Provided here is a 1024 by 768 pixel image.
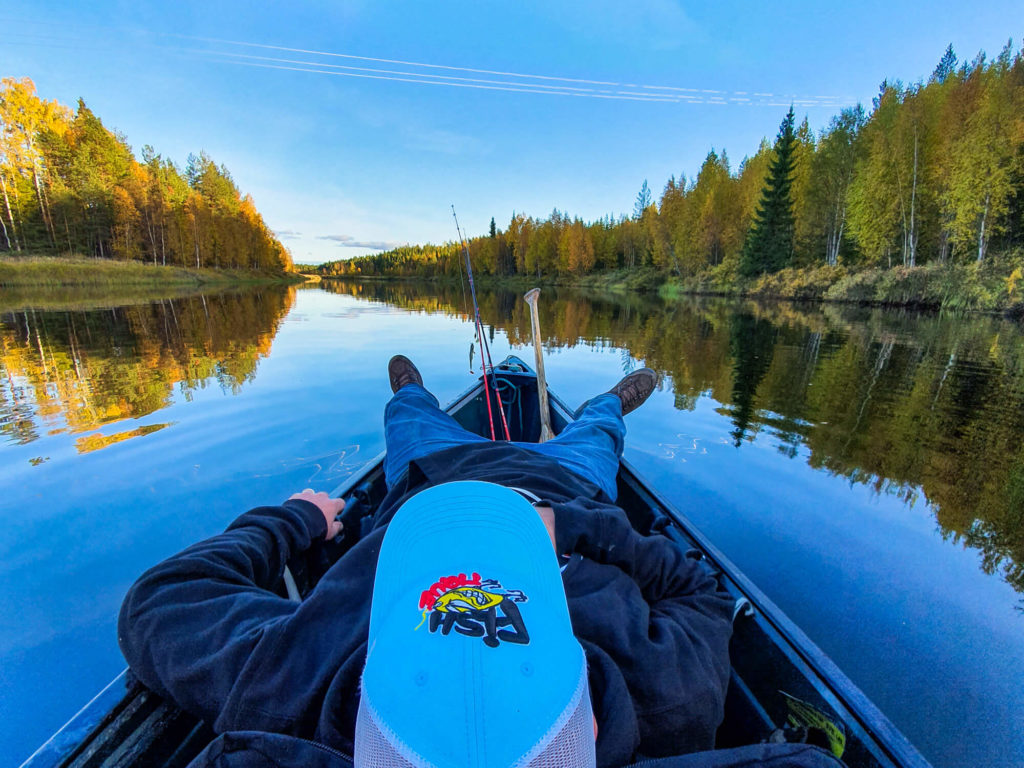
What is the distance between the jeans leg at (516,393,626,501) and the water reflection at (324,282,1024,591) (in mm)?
2903

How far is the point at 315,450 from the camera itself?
4977 mm

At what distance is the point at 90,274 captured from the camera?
28141 millimetres

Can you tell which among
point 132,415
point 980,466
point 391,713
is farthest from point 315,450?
point 980,466

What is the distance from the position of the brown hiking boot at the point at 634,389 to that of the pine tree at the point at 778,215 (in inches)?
1225

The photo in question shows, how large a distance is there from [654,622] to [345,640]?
0.74 meters

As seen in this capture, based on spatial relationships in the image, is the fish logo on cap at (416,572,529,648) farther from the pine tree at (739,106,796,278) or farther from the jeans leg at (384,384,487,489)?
the pine tree at (739,106,796,278)

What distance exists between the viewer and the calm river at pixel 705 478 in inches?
89.2

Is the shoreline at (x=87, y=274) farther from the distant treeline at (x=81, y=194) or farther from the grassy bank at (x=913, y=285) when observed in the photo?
the grassy bank at (x=913, y=285)

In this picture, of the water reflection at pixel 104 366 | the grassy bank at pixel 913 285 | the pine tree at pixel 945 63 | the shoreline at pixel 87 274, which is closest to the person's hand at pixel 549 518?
the water reflection at pixel 104 366

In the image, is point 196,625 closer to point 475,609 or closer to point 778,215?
point 475,609

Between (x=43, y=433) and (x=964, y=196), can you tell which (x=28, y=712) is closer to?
(x=43, y=433)

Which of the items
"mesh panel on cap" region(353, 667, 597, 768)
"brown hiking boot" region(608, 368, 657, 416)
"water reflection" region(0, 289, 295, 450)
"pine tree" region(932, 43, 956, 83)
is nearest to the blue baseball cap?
"mesh panel on cap" region(353, 667, 597, 768)

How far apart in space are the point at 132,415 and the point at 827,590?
7.65 metres

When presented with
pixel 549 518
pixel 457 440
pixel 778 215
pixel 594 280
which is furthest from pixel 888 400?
pixel 594 280
